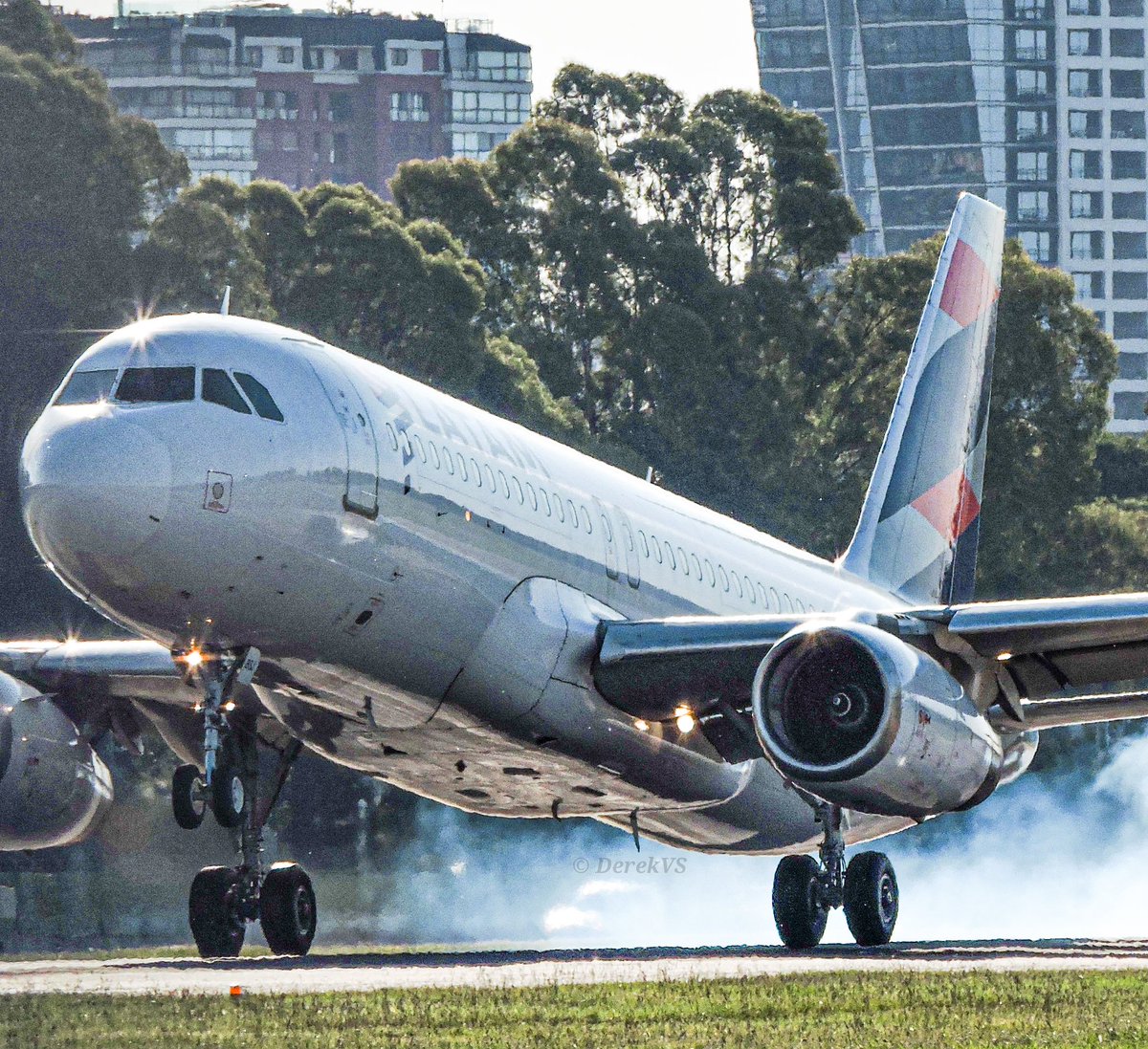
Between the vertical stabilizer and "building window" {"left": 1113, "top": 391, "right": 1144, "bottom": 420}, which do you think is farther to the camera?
"building window" {"left": 1113, "top": 391, "right": 1144, "bottom": 420}

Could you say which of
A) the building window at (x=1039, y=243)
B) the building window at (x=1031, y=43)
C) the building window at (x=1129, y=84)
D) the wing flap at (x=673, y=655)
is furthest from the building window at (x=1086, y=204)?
the wing flap at (x=673, y=655)

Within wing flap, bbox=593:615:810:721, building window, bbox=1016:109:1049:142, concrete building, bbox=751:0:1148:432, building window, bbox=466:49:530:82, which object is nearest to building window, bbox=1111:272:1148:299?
concrete building, bbox=751:0:1148:432

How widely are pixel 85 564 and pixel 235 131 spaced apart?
17144 cm

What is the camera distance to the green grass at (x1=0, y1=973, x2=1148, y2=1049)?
13172 millimetres

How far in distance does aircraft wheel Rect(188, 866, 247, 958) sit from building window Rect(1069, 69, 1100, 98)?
16657 cm

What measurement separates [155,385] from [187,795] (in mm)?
3538

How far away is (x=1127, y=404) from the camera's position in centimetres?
18288

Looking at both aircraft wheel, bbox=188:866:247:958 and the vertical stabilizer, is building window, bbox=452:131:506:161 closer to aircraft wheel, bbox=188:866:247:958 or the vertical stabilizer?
the vertical stabilizer

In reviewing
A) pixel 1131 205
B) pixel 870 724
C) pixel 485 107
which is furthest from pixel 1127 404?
pixel 870 724

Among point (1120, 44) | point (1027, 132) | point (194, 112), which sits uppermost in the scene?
point (1120, 44)

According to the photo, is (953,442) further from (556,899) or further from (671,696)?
(671,696)

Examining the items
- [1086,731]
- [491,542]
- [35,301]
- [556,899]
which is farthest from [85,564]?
[35,301]

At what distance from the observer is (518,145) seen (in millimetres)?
67750

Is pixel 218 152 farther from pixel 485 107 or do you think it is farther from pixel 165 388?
pixel 165 388
